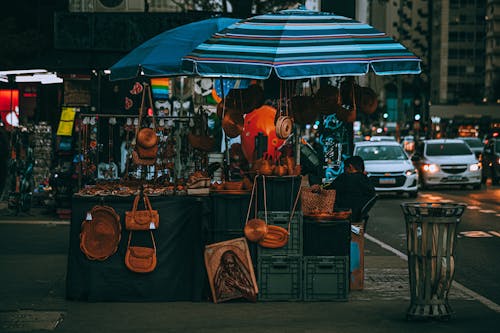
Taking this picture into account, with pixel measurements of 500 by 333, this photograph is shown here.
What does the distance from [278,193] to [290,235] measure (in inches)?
17.8

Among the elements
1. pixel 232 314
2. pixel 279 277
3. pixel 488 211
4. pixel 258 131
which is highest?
pixel 258 131

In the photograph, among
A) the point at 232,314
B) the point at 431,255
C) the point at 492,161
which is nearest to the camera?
the point at 431,255

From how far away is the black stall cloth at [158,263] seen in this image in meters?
10.7

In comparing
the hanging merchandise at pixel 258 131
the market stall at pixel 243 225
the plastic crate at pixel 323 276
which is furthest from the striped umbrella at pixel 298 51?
the hanging merchandise at pixel 258 131

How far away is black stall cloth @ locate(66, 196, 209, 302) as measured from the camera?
10688 millimetres

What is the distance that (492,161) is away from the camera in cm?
3719

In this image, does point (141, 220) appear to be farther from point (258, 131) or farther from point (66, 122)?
Result: point (66, 122)

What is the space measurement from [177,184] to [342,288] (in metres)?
2.31

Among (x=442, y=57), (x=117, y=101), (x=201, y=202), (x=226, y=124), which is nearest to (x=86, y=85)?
(x=117, y=101)

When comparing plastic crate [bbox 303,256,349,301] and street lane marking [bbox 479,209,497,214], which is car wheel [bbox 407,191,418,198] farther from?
plastic crate [bbox 303,256,349,301]

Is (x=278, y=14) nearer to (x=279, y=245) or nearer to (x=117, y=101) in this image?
(x=279, y=245)

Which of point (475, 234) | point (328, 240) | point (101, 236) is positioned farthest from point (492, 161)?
point (101, 236)

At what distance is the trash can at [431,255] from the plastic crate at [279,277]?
4.88ft

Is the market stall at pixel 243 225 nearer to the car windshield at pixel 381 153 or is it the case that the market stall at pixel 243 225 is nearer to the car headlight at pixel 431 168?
the car windshield at pixel 381 153
